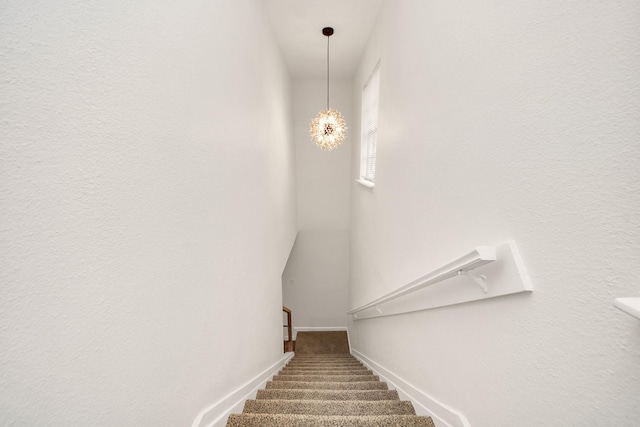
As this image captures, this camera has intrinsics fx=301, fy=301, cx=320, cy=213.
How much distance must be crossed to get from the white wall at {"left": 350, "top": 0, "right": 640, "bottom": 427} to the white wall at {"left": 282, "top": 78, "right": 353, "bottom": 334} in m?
4.54

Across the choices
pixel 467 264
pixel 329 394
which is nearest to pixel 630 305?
pixel 467 264

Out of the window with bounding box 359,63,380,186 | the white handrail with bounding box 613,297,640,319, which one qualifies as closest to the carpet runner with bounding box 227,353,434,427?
the white handrail with bounding box 613,297,640,319

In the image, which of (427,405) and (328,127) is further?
(328,127)

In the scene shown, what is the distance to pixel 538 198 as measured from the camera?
0.97 metres

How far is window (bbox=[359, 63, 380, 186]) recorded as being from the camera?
434 centimetres

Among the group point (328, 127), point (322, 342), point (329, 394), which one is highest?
point (328, 127)

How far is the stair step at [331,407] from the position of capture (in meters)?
2.03

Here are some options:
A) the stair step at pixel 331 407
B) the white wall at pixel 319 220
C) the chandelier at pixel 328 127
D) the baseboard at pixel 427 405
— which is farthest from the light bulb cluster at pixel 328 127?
the stair step at pixel 331 407

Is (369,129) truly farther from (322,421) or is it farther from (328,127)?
(322,421)

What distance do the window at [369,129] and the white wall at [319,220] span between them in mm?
1399

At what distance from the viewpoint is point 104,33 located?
0.88 m

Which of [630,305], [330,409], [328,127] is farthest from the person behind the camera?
[328,127]

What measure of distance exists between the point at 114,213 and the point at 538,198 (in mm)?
1338

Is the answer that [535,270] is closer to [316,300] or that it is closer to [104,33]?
[104,33]
